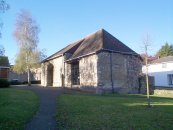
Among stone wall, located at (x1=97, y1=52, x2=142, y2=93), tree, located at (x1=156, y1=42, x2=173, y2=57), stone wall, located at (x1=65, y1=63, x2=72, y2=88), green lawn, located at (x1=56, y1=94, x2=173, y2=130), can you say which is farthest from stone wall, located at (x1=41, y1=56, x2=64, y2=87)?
tree, located at (x1=156, y1=42, x2=173, y2=57)

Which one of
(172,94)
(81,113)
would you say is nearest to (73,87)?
(172,94)

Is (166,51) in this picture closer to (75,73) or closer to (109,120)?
(75,73)

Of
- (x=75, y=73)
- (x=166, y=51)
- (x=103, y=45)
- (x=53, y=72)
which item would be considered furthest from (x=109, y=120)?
(x=166, y=51)

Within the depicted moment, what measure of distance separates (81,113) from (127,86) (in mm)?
19477

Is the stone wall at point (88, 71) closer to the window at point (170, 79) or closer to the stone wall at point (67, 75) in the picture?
the stone wall at point (67, 75)

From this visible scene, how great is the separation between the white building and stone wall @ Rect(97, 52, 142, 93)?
640 inches

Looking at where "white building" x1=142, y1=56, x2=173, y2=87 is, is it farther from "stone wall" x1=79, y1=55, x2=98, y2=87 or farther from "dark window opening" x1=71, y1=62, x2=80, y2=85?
"stone wall" x1=79, y1=55, x2=98, y2=87

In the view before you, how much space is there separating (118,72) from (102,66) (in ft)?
8.72

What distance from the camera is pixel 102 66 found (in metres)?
29.7

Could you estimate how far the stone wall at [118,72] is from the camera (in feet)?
97.0

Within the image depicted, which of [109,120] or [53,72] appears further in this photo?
[53,72]

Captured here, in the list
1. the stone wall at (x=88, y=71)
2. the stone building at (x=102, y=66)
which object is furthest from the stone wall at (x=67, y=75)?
the stone wall at (x=88, y=71)

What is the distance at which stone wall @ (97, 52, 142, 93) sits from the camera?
97.0ft

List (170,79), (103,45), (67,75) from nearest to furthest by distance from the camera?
(103,45) < (67,75) < (170,79)
